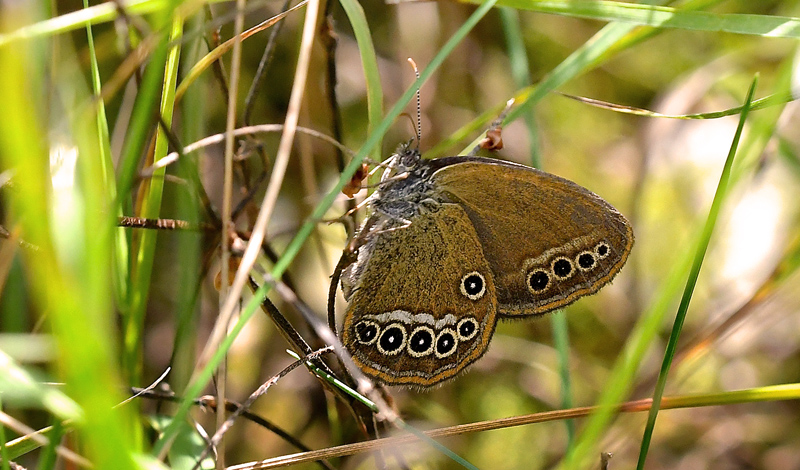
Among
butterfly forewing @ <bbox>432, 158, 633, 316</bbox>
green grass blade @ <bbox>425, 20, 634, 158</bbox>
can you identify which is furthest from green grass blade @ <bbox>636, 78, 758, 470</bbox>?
butterfly forewing @ <bbox>432, 158, 633, 316</bbox>

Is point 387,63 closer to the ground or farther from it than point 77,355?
farther from it

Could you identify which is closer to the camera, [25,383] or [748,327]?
[25,383]

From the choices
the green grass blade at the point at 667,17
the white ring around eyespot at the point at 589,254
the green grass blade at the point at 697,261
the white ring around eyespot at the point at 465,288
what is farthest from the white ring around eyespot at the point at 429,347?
the green grass blade at the point at 667,17

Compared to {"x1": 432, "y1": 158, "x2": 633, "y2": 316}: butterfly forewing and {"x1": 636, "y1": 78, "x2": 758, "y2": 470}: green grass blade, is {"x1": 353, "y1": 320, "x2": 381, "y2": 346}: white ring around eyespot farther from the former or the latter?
{"x1": 636, "y1": 78, "x2": 758, "y2": 470}: green grass blade

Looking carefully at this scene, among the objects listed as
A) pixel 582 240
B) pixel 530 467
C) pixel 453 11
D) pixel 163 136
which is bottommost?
pixel 530 467

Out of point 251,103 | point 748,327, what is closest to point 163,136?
point 251,103

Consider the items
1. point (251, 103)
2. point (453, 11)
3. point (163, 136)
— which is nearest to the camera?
point (163, 136)

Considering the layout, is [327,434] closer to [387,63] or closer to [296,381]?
[296,381]
